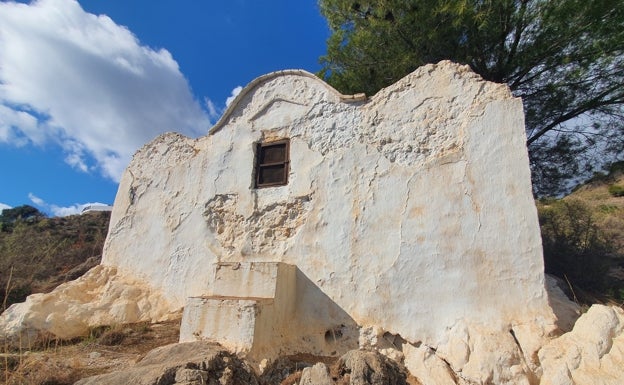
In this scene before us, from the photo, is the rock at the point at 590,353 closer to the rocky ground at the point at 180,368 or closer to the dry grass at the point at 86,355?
the rocky ground at the point at 180,368

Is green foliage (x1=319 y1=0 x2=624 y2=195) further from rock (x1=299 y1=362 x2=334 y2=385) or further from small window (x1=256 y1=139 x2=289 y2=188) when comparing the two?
rock (x1=299 y1=362 x2=334 y2=385)

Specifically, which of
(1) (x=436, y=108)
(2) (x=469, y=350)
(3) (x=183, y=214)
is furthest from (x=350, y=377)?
(3) (x=183, y=214)

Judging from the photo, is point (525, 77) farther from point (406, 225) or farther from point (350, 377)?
point (350, 377)

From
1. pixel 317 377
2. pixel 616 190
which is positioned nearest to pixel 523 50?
pixel 317 377

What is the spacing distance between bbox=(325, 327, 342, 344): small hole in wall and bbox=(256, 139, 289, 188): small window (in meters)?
2.24

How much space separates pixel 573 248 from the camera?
7.51 metres

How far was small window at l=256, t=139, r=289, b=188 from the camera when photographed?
607cm

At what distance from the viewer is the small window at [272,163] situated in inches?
239

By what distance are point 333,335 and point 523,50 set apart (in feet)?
22.3

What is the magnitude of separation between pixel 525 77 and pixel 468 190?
16.6 feet

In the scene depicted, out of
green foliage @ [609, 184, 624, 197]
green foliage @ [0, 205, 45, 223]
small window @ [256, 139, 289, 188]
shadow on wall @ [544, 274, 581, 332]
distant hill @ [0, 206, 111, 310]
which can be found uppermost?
green foliage @ [0, 205, 45, 223]

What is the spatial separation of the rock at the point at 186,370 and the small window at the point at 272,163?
2810mm

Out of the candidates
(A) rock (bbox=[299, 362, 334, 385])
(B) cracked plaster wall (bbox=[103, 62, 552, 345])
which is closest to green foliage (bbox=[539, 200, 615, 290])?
(B) cracked plaster wall (bbox=[103, 62, 552, 345])

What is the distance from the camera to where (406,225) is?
4.95 metres
